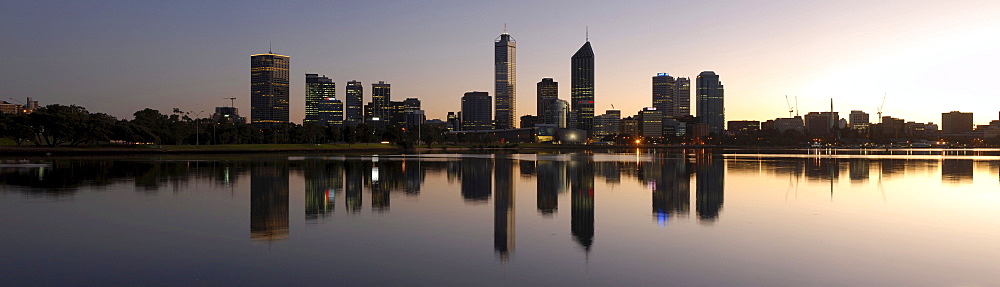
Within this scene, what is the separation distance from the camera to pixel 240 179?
3559 cm

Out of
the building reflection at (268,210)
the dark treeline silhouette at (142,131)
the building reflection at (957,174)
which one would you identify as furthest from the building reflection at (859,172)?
the dark treeline silhouette at (142,131)

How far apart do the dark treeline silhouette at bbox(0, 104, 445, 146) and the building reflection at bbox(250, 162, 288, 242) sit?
265ft

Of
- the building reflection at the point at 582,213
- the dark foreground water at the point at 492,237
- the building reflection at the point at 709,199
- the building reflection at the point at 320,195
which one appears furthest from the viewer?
the building reflection at the point at 320,195

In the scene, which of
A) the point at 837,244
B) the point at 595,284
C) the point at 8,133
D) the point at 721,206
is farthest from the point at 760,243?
the point at 8,133

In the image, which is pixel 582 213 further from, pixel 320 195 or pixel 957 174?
pixel 957 174

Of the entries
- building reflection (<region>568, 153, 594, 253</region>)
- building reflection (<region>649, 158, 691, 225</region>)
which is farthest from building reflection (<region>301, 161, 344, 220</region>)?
building reflection (<region>649, 158, 691, 225</region>)

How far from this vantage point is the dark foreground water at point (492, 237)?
1139cm

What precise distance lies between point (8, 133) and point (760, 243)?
11327 centimetres

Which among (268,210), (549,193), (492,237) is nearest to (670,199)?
(549,193)

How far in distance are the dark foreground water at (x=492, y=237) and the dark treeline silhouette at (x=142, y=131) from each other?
8095 centimetres

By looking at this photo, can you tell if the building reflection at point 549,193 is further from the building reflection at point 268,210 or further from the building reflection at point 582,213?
the building reflection at point 268,210

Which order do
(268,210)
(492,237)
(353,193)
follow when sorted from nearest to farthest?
(492,237)
(268,210)
(353,193)

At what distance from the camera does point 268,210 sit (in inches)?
829

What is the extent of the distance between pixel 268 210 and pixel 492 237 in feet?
28.7
